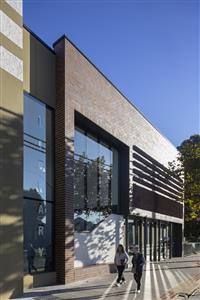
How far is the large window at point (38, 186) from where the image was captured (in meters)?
16.2

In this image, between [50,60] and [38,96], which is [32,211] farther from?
[50,60]

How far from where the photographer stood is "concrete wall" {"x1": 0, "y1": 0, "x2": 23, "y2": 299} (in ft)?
45.1

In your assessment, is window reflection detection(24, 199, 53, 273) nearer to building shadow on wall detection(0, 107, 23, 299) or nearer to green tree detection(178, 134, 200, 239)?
building shadow on wall detection(0, 107, 23, 299)

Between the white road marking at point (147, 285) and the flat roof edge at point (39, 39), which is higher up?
the flat roof edge at point (39, 39)

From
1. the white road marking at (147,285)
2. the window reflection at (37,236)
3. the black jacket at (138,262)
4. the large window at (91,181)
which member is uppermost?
the large window at (91,181)

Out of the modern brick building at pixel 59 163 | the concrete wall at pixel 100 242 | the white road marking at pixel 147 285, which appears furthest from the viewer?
the concrete wall at pixel 100 242

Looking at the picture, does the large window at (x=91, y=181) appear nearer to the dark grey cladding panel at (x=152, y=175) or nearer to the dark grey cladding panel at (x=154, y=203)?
the dark grey cladding panel at (x=154, y=203)

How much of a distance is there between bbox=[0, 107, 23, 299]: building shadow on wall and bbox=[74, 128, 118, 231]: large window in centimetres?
559

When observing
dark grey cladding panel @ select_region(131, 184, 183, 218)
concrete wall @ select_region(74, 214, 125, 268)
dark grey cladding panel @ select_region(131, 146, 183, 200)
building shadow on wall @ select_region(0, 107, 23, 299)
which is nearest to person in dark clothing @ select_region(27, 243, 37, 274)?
Result: building shadow on wall @ select_region(0, 107, 23, 299)

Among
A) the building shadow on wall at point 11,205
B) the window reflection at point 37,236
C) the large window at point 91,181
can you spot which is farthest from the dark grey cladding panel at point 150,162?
the building shadow on wall at point 11,205

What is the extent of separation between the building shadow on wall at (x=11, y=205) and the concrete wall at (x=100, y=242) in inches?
207

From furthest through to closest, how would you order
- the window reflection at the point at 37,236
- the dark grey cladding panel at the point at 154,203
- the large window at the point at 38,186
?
1. the dark grey cladding panel at the point at 154,203
2. the large window at the point at 38,186
3. the window reflection at the point at 37,236

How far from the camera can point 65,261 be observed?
17375mm

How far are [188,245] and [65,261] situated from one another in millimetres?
28944
